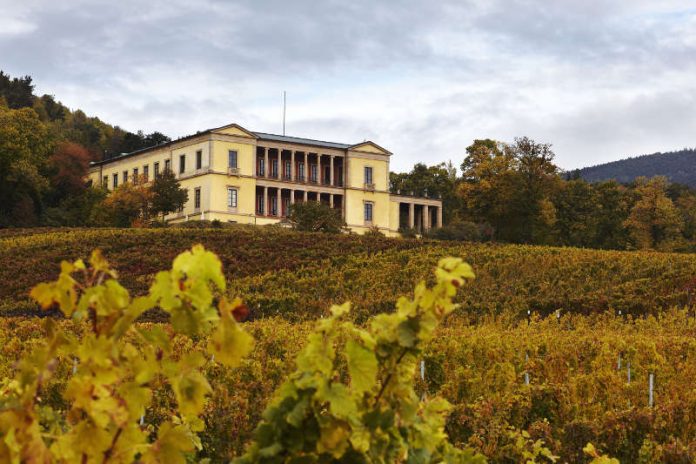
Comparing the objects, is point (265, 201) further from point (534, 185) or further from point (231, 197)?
point (534, 185)

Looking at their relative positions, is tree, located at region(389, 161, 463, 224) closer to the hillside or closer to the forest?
the forest

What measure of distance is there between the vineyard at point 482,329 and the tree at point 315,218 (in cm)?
1189

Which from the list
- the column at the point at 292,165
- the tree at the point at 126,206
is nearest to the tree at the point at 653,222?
the column at the point at 292,165

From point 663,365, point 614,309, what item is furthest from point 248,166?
point 663,365

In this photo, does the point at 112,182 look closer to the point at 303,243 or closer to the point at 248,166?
the point at 248,166

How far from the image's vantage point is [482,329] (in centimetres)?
2302

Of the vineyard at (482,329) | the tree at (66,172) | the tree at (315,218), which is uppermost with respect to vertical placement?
the tree at (66,172)

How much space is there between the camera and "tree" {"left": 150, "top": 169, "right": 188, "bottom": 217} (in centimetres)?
6769

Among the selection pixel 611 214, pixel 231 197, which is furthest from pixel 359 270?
pixel 611 214

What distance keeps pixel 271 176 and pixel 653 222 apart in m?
27.3

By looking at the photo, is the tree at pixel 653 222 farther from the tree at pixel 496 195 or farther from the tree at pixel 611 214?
the tree at pixel 496 195

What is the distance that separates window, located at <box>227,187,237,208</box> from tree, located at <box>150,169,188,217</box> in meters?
10.0

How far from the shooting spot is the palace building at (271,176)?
259 ft

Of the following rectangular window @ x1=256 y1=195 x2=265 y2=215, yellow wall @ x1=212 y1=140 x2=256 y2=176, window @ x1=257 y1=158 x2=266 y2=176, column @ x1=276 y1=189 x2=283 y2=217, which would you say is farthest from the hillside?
window @ x1=257 y1=158 x2=266 y2=176
